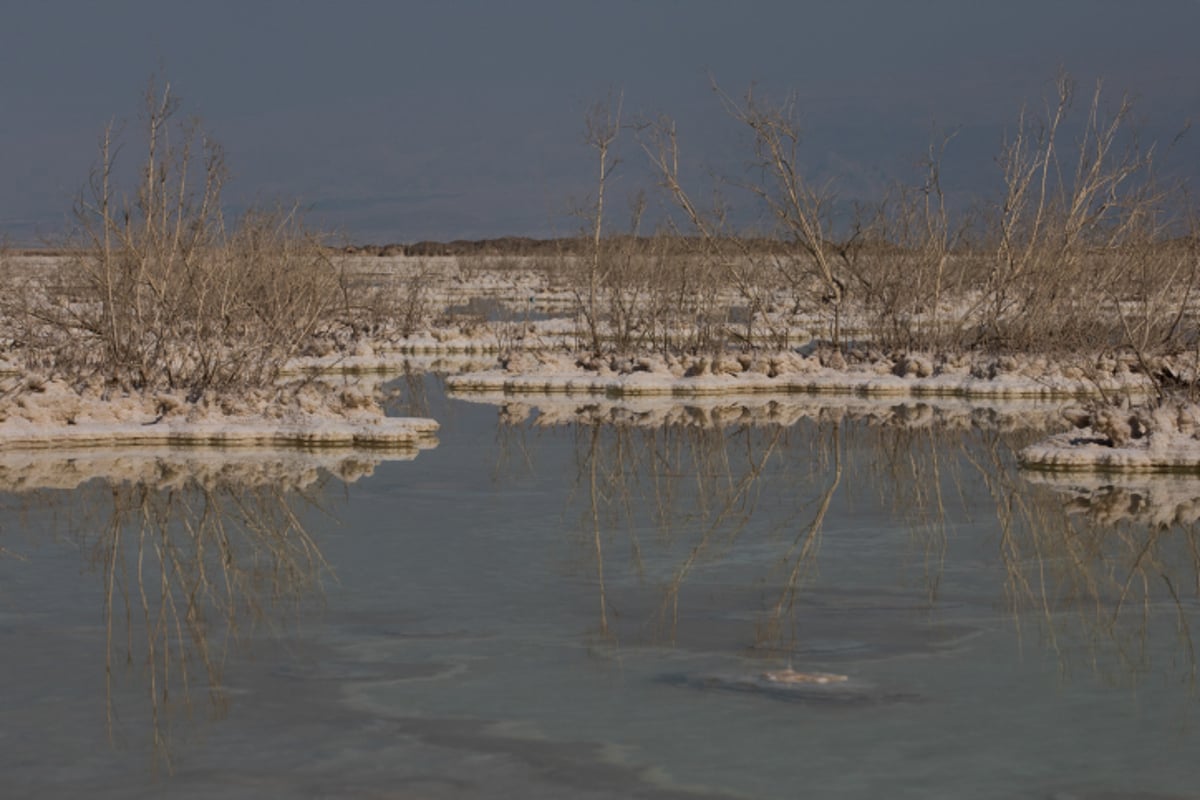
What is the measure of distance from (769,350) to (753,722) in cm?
1918

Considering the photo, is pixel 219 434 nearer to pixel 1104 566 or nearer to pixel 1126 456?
pixel 1126 456

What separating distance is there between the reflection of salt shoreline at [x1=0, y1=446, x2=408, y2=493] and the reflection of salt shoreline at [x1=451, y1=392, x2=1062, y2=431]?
13.0 feet

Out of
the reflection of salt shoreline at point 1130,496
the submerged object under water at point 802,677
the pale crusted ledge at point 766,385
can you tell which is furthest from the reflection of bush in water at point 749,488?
the pale crusted ledge at point 766,385

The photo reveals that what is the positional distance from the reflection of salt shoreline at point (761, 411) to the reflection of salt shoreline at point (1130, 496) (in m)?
4.21

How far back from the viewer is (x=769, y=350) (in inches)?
1033

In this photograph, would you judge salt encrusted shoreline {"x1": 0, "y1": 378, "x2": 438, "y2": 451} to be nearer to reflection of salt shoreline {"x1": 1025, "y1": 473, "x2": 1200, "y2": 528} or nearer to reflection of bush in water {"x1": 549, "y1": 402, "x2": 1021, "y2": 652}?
reflection of bush in water {"x1": 549, "y1": 402, "x2": 1021, "y2": 652}

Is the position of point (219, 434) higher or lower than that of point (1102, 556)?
higher

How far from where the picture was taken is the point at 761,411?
20.9m

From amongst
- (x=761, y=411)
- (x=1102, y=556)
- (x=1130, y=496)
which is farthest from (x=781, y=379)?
(x=1102, y=556)

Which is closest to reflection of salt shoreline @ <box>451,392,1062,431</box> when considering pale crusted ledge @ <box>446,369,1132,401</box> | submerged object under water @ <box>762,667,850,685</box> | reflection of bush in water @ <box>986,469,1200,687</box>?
pale crusted ledge @ <box>446,369,1132,401</box>

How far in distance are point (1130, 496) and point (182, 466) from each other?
8.17m

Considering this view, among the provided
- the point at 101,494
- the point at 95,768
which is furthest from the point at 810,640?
the point at 101,494

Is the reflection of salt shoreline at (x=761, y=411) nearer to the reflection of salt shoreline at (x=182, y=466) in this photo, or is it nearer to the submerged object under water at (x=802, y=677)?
the reflection of salt shoreline at (x=182, y=466)

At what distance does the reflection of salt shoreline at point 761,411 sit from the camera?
19.6m
